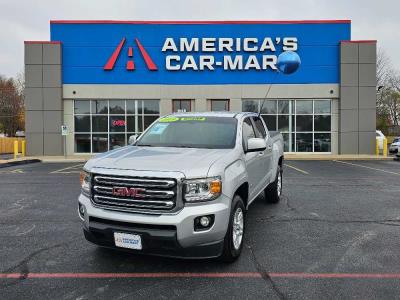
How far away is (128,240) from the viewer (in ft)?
13.4

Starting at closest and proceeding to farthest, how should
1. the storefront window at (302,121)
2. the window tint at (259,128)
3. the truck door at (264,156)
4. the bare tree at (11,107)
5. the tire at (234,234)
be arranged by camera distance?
the tire at (234,234), the truck door at (264,156), the window tint at (259,128), the storefront window at (302,121), the bare tree at (11,107)

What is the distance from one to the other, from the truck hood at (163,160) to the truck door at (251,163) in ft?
2.04

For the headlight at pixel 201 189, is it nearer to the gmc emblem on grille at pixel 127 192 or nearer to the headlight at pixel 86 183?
the gmc emblem on grille at pixel 127 192

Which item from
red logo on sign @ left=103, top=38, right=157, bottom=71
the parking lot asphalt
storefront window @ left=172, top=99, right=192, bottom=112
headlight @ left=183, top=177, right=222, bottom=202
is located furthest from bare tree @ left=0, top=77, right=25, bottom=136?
headlight @ left=183, top=177, right=222, bottom=202

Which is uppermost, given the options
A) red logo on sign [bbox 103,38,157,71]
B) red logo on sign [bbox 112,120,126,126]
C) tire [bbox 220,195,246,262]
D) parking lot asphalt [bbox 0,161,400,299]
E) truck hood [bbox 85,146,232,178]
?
red logo on sign [bbox 103,38,157,71]

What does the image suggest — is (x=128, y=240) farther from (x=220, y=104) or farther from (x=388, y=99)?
(x=388, y=99)

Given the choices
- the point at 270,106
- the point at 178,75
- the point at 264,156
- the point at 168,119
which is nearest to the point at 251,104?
the point at 270,106

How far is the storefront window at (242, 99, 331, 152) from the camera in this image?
25.7 meters

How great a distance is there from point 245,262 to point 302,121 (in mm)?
22283

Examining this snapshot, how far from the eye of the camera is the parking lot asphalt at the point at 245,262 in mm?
3883

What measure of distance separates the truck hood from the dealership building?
809 inches

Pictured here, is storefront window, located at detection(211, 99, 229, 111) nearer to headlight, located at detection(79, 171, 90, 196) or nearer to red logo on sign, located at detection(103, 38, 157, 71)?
red logo on sign, located at detection(103, 38, 157, 71)

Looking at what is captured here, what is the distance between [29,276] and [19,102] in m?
66.4

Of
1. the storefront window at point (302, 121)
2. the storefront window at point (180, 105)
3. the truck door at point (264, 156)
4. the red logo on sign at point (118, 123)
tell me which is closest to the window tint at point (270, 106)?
the storefront window at point (302, 121)
